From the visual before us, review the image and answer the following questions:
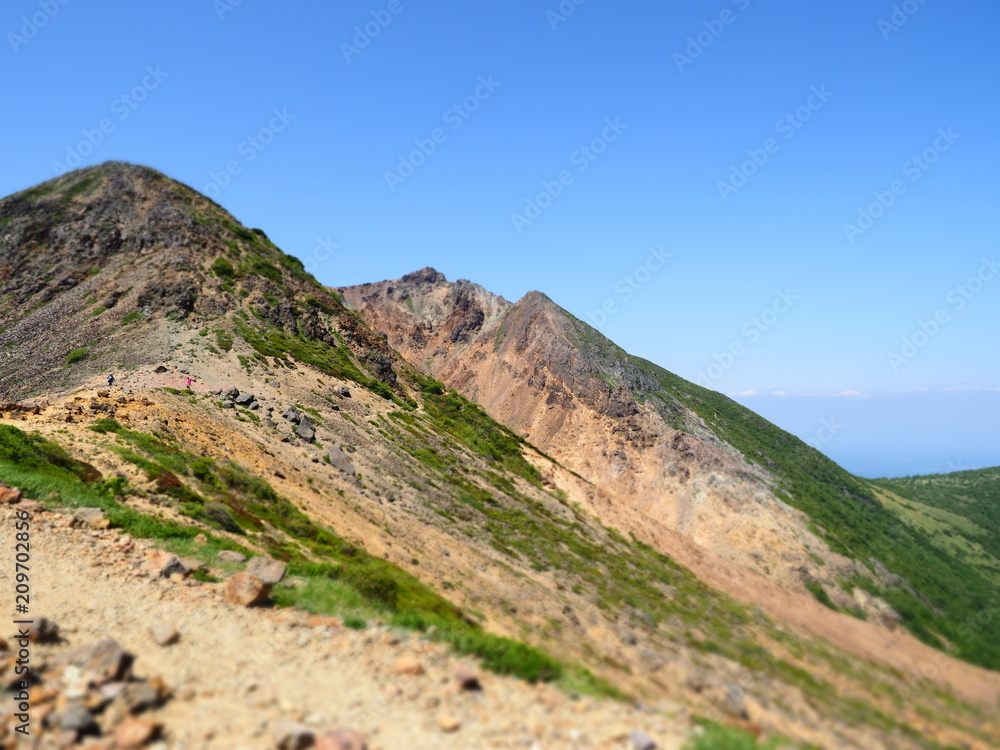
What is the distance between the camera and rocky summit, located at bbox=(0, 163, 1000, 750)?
40.6 feet

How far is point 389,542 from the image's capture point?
31656 mm

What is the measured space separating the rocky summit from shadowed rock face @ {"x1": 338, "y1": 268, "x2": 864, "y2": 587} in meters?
0.51

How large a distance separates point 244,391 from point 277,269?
31696mm

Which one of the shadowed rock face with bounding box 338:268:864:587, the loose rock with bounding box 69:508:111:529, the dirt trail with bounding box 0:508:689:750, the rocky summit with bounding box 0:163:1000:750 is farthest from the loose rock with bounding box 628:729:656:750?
the shadowed rock face with bounding box 338:268:864:587

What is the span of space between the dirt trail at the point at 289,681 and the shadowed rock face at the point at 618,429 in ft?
163

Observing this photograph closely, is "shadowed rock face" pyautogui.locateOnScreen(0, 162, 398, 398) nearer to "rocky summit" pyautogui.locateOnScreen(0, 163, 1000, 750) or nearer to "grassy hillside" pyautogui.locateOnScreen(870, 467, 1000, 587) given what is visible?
"rocky summit" pyautogui.locateOnScreen(0, 163, 1000, 750)

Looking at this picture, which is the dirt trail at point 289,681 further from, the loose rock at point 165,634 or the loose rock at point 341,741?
the loose rock at point 341,741


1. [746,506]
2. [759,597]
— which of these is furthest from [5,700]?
[746,506]

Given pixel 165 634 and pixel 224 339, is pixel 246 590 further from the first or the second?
pixel 224 339

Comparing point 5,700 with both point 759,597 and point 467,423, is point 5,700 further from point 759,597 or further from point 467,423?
point 467,423

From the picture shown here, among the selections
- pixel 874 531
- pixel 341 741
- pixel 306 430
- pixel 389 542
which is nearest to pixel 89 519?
pixel 389 542

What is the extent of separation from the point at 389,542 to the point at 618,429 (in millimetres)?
53108

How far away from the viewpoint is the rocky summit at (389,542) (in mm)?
12383

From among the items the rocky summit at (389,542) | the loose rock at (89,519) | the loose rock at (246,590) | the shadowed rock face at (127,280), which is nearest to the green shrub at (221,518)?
the rocky summit at (389,542)
